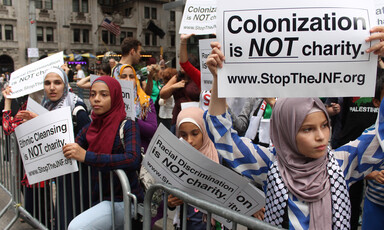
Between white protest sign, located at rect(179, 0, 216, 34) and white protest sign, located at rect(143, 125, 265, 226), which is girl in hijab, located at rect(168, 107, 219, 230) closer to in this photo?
white protest sign, located at rect(143, 125, 265, 226)

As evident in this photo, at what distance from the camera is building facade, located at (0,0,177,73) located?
4722 cm

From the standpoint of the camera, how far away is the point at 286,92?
188 cm

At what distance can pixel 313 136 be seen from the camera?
1.90m

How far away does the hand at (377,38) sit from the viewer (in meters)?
1.74

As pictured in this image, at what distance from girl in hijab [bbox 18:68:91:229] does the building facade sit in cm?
4182

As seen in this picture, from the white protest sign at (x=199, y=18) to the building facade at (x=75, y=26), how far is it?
4122 cm

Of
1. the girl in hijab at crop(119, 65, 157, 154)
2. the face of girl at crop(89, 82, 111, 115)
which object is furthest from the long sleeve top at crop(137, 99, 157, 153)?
the face of girl at crop(89, 82, 111, 115)

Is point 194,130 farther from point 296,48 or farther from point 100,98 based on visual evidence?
point 296,48

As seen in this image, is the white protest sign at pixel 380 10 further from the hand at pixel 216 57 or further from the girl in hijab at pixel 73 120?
the girl in hijab at pixel 73 120

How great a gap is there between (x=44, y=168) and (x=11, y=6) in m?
50.6

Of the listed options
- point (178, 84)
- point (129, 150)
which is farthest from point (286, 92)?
point (178, 84)

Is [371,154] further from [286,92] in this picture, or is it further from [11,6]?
[11,6]

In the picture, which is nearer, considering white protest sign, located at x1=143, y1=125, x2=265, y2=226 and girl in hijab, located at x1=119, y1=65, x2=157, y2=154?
white protest sign, located at x1=143, y1=125, x2=265, y2=226

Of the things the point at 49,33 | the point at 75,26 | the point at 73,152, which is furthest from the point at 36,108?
the point at 75,26
